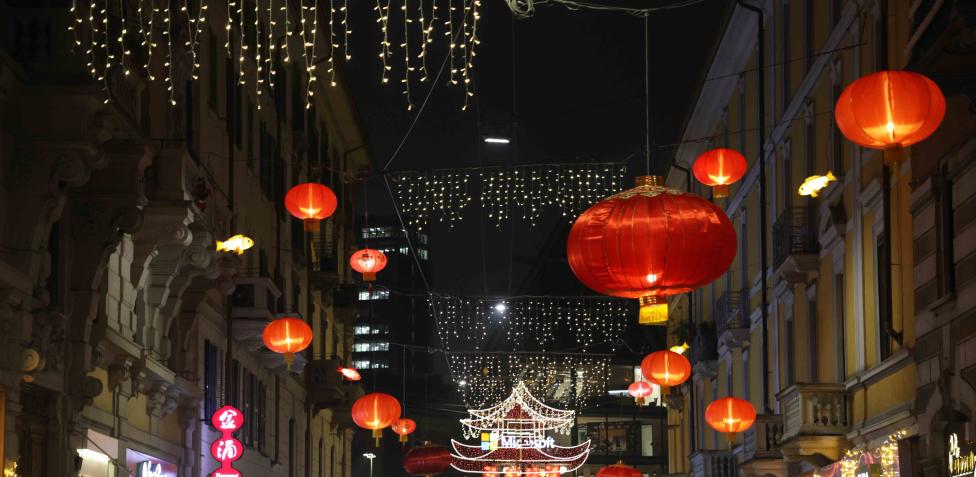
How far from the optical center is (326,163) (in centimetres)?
4072

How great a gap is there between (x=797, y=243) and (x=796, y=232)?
247 mm

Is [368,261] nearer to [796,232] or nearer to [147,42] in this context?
[796,232]

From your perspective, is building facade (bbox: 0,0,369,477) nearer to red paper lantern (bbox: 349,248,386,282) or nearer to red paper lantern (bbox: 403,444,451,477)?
red paper lantern (bbox: 349,248,386,282)

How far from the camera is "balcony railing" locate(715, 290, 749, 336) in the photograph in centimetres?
3359

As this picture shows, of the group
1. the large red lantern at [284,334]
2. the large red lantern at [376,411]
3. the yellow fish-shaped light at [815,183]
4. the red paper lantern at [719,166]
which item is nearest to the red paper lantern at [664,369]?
the red paper lantern at [719,166]

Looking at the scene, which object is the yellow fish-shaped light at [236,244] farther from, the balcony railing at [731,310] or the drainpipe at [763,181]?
the balcony railing at [731,310]

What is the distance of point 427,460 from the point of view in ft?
143

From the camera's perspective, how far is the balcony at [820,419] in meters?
22.9

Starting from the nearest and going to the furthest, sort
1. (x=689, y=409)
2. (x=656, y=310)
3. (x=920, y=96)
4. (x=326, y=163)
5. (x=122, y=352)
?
(x=920, y=96), (x=656, y=310), (x=122, y=352), (x=326, y=163), (x=689, y=409)

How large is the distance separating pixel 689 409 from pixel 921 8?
31966mm

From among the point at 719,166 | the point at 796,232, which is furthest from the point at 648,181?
the point at 796,232

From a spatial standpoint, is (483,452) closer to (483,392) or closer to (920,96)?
(483,392)

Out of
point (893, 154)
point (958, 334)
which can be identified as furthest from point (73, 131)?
point (958, 334)

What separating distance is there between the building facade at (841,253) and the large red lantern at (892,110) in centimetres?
59
